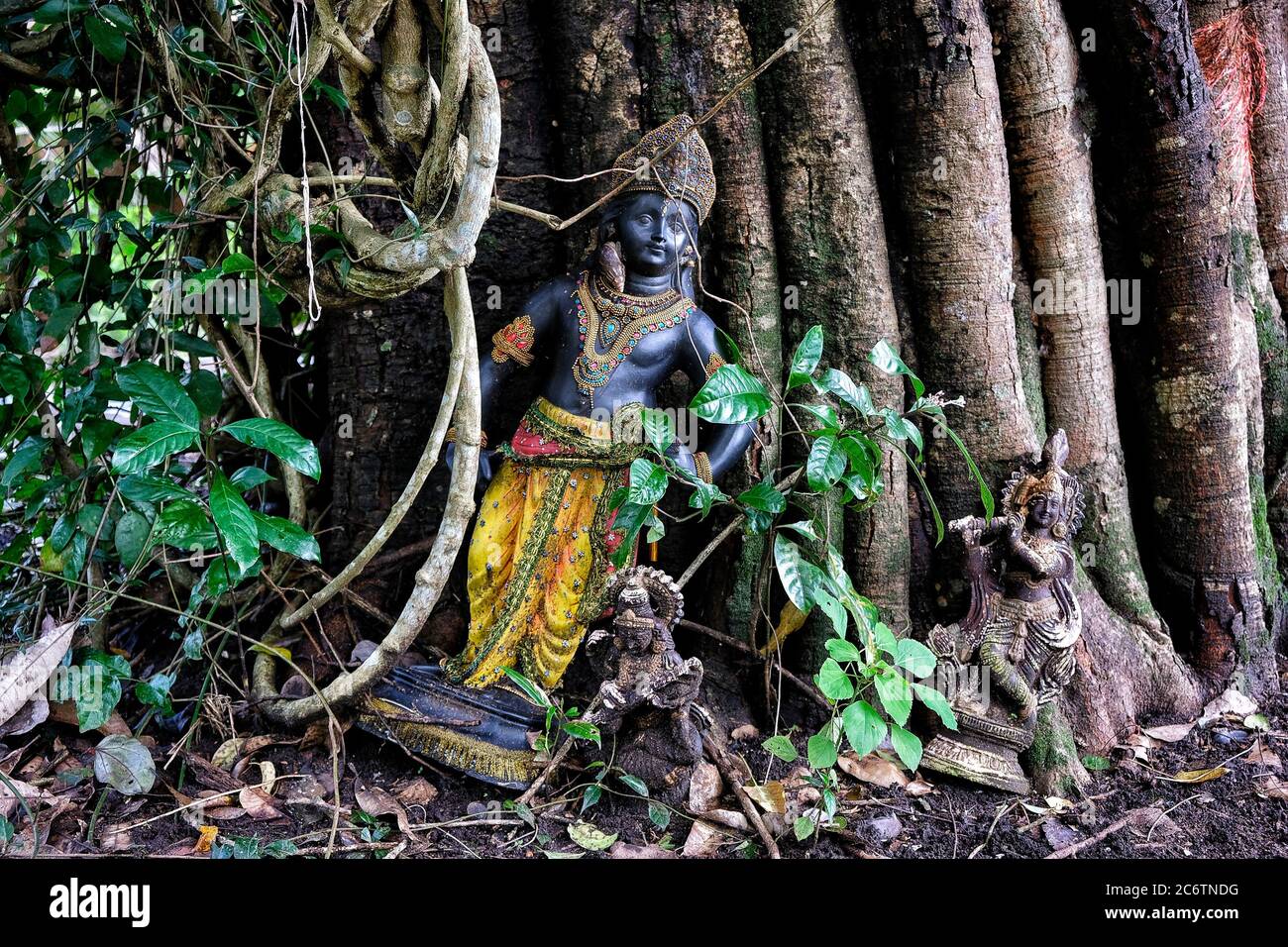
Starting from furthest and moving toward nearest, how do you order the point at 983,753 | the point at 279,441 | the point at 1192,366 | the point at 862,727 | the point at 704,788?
1. the point at 1192,366
2. the point at 983,753
3. the point at 704,788
4. the point at 862,727
5. the point at 279,441

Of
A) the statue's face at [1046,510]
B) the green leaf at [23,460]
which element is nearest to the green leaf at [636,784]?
the statue's face at [1046,510]

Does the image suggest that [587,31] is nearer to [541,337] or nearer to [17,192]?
[541,337]

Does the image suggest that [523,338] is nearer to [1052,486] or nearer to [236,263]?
[236,263]

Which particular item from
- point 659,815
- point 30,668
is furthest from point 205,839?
point 659,815

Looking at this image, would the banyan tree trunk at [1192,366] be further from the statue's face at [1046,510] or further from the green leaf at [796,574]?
the green leaf at [796,574]

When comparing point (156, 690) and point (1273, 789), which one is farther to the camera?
point (1273, 789)

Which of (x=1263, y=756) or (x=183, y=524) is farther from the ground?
(x=183, y=524)

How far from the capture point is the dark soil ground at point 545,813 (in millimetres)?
2902

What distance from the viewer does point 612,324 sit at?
11.2ft

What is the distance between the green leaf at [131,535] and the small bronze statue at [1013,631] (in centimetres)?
245

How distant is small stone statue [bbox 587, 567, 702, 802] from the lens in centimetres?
303

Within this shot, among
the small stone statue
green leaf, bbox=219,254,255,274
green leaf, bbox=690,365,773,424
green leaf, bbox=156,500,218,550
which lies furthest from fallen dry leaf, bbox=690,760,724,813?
green leaf, bbox=219,254,255,274

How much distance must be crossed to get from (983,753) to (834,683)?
727 mm
